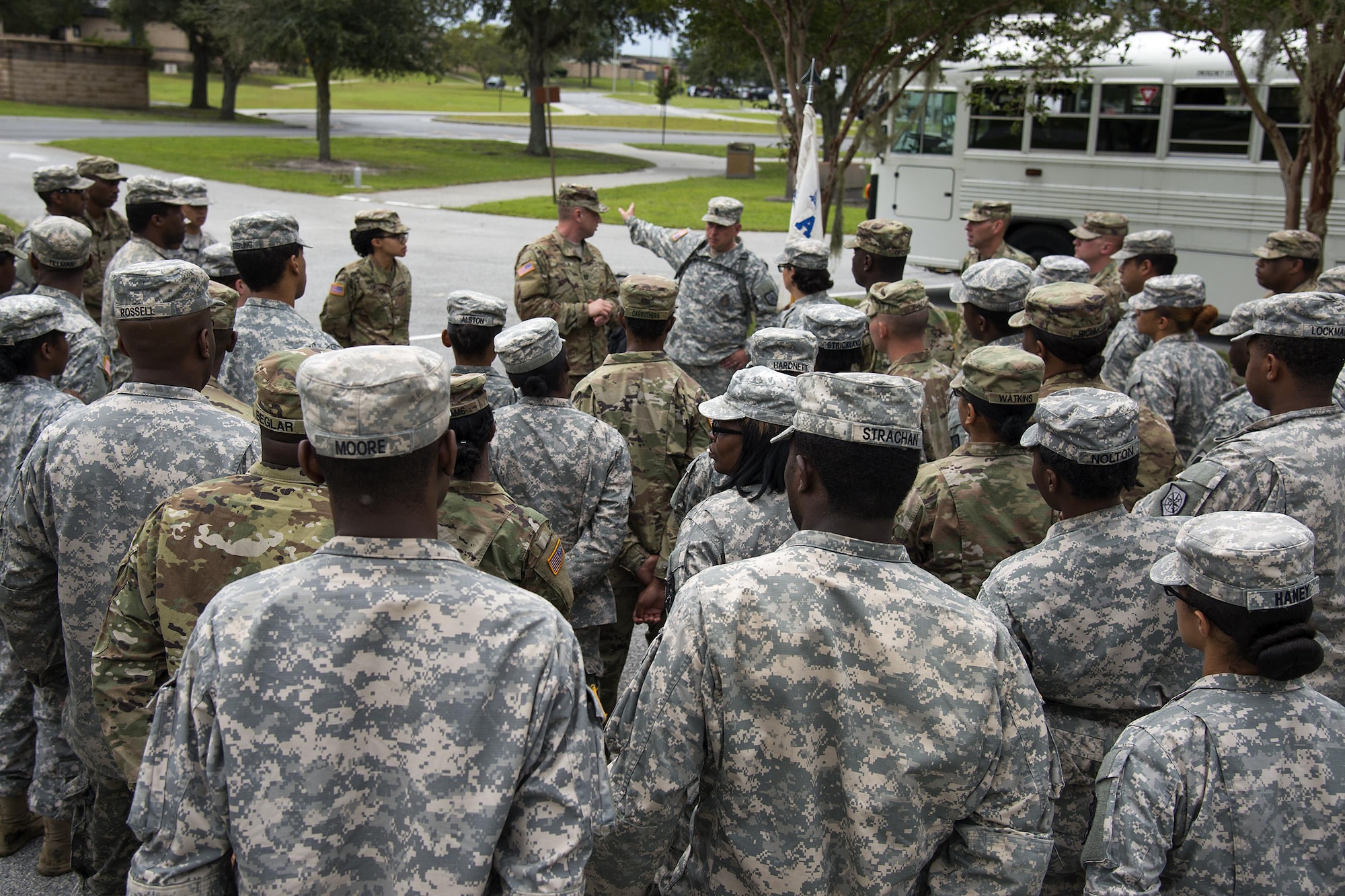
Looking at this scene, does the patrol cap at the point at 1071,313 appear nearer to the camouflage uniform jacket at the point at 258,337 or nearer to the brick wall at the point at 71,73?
the camouflage uniform jacket at the point at 258,337

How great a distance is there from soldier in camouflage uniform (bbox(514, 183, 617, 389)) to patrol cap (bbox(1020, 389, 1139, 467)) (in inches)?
176

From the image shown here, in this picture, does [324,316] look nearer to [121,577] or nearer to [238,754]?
[121,577]

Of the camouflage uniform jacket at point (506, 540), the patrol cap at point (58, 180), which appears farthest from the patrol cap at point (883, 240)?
the patrol cap at point (58, 180)

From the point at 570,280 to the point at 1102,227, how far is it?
404cm

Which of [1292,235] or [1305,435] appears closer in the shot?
[1305,435]

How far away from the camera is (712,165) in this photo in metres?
36.7

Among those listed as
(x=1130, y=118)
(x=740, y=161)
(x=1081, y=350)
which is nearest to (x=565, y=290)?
(x=1081, y=350)

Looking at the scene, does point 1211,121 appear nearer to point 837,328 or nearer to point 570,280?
point 570,280

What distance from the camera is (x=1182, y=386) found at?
6.18 meters

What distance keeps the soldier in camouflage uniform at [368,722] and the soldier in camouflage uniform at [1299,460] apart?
8.45 ft

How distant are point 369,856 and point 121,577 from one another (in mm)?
1259

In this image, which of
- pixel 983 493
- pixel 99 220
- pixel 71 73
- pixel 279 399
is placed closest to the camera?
pixel 279 399

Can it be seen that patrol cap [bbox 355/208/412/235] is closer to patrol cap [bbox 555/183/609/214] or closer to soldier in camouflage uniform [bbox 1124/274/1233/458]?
patrol cap [bbox 555/183/609/214]

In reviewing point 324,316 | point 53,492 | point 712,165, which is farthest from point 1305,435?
point 712,165
